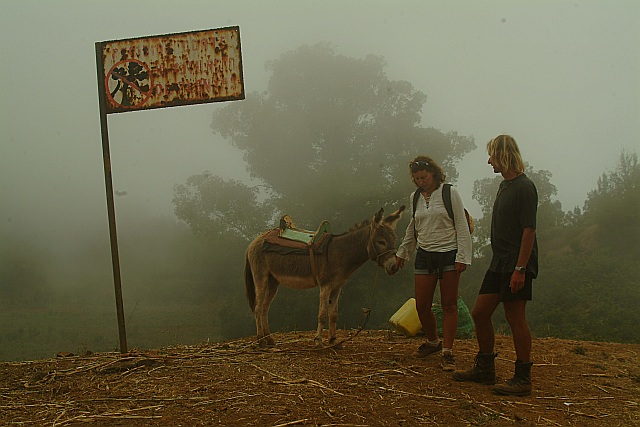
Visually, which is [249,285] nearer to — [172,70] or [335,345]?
[335,345]

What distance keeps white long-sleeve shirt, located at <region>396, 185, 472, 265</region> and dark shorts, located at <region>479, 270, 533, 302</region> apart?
0.56 metres

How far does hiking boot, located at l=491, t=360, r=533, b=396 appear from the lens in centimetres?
428

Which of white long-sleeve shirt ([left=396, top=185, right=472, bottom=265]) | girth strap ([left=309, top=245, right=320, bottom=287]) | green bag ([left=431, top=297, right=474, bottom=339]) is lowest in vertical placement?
green bag ([left=431, top=297, right=474, bottom=339])

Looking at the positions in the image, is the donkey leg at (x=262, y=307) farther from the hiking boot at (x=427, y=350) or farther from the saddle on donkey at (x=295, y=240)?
the hiking boot at (x=427, y=350)

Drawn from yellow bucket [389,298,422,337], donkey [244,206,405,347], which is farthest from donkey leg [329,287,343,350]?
yellow bucket [389,298,422,337]

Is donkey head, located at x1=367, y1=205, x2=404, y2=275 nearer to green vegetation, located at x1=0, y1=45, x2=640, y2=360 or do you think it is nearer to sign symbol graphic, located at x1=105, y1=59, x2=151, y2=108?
sign symbol graphic, located at x1=105, y1=59, x2=151, y2=108

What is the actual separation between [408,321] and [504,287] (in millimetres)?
3438

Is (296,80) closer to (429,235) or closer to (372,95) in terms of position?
(372,95)

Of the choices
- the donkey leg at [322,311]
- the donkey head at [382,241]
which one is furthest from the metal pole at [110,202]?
the donkey head at [382,241]

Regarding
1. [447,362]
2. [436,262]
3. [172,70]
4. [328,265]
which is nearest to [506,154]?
[436,262]

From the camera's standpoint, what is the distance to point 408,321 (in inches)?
298

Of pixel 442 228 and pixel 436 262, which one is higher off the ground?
pixel 442 228

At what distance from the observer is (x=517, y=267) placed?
13.6 feet

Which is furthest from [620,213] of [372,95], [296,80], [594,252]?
[296,80]
